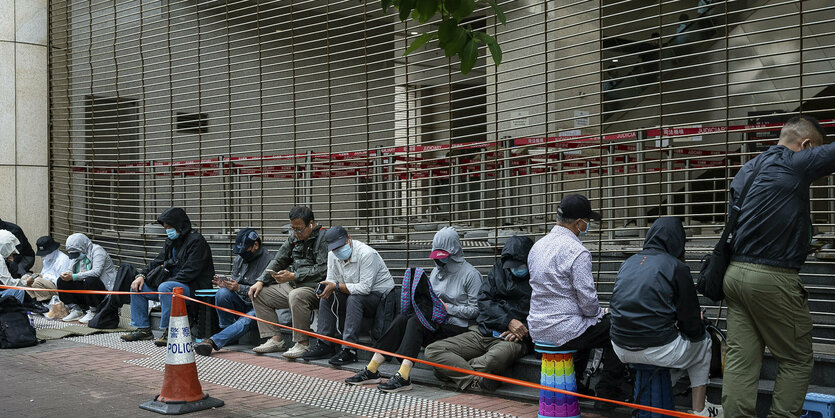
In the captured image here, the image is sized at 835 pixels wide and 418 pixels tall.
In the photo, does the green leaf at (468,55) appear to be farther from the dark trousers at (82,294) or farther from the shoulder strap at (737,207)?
the dark trousers at (82,294)

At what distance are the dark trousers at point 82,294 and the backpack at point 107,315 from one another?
32cm

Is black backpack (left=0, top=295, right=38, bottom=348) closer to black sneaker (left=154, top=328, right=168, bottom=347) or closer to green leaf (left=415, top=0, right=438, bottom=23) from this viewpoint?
black sneaker (left=154, top=328, right=168, bottom=347)

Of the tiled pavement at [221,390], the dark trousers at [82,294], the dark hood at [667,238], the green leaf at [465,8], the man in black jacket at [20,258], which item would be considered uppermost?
the green leaf at [465,8]

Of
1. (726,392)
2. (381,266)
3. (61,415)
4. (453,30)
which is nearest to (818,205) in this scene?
(381,266)

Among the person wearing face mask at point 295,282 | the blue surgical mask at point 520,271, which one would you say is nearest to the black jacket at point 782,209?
the blue surgical mask at point 520,271

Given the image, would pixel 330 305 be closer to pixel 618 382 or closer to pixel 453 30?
pixel 618 382

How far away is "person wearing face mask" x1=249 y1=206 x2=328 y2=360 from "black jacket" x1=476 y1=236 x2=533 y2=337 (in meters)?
2.30

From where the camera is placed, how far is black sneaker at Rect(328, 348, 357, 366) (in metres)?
8.03

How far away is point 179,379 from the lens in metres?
6.40

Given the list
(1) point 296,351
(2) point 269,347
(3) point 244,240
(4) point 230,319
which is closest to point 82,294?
(4) point 230,319

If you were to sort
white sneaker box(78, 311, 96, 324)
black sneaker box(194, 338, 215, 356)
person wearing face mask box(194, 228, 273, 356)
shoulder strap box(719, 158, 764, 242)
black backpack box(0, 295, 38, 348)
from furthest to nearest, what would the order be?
white sneaker box(78, 311, 96, 324)
black backpack box(0, 295, 38, 348)
person wearing face mask box(194, 228, 273, 356)
black sneaker box(194, 338, 215, 356)
shoulder strap box(719, 158, 764, 242)

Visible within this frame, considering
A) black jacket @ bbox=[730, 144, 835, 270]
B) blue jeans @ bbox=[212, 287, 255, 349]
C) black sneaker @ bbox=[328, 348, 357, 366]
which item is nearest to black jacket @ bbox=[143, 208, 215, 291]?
blue jeans @ bbox=[212, 287, 255, 349]

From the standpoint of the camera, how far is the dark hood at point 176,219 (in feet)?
31.0

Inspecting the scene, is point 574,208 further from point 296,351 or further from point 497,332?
point 296,351
